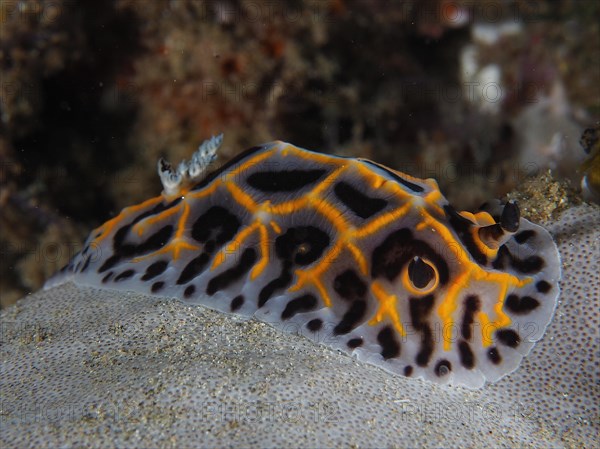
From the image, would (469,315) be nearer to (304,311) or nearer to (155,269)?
(304,311)

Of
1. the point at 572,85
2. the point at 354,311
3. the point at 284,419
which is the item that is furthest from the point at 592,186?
the point at 572,85

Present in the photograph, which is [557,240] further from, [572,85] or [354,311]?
[572,85]

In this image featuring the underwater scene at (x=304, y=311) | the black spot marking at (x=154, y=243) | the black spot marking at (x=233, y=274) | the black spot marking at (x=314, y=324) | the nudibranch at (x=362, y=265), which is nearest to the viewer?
the underwater scene at (x=304, y=311)

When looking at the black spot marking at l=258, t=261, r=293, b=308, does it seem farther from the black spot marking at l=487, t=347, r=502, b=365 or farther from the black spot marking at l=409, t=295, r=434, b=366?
the black spot marking at l=487, t=347, r=502, b=365

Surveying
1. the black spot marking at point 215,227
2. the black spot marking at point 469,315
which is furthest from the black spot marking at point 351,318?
the black spot marking at point 215,227

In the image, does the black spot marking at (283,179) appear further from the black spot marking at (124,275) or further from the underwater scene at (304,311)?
the black spot marking at (124,275)

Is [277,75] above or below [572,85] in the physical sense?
above

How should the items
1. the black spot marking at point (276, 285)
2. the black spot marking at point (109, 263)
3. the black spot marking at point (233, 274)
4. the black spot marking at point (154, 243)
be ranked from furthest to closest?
the black spot marking at point (109, 263), the black spot marking at point (154, 243), the black spot marking at point (233, 274), the black spot marking at point (276, 285)
